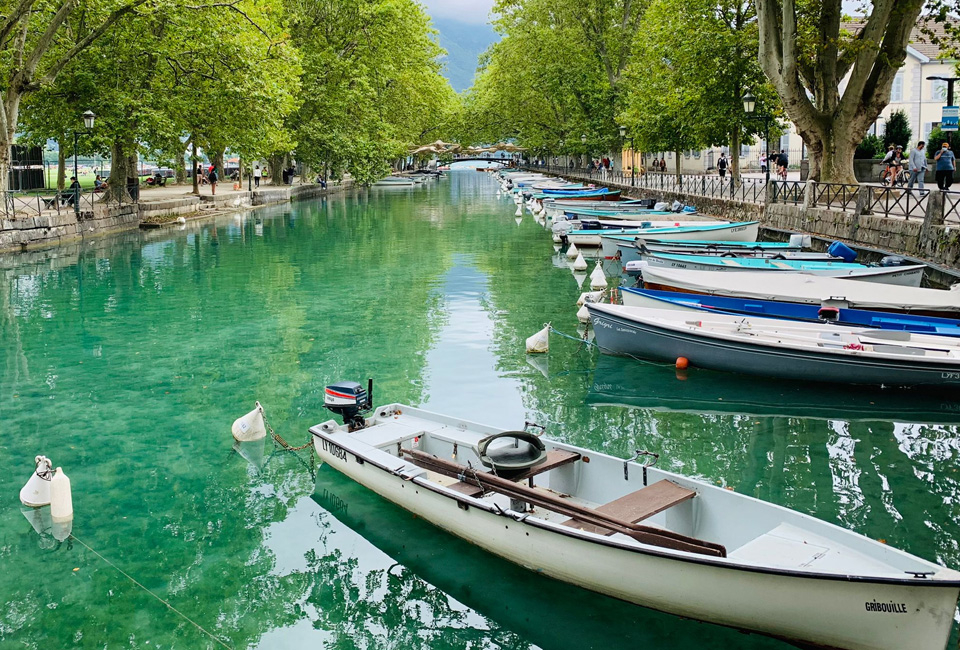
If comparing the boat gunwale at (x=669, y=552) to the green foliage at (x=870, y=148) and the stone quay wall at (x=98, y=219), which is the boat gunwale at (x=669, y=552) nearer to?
the stone quay wall at (x=98, y=219)

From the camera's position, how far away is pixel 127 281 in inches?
849

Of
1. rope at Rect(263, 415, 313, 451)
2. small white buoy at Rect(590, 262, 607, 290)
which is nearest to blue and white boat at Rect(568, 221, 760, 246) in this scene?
small white buoy at Rect(590, 262, 607, 290)

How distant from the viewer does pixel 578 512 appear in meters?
6.63

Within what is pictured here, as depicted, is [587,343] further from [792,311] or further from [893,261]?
[893,261]

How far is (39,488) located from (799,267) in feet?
49.7

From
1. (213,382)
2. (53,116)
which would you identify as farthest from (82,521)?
(53,116)

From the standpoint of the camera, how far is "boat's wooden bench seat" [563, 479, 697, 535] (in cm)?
657

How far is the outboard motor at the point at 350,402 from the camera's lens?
913 centimetres

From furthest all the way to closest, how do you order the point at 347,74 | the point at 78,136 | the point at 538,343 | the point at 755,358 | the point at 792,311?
the point at 347,74 < the point at 78,136 < the point at 792,311 < the point at 538,343 < the point at 755,358

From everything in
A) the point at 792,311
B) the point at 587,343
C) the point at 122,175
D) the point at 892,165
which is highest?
the point at 122,175

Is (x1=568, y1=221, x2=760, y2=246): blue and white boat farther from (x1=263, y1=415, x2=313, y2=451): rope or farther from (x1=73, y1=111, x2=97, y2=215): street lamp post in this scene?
(x1=73, y1=111, x2=97, y2=215): street lamp post

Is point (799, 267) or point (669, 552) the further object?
point (799, 267)

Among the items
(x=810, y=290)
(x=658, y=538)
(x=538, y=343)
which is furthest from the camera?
(x=810, y=290)

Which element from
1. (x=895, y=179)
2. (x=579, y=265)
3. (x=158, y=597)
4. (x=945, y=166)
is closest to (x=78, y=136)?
(x=579, y=265)
